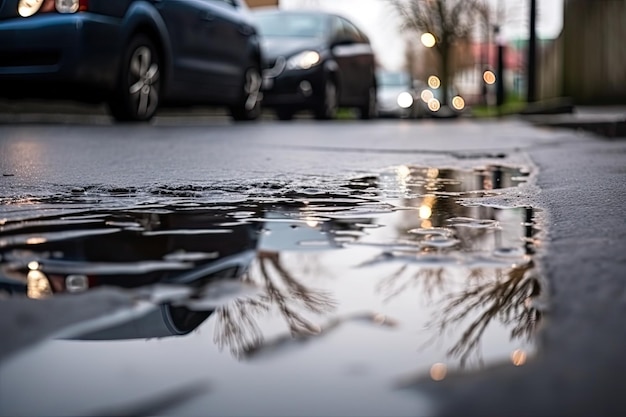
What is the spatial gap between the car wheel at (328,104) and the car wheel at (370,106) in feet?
6.04

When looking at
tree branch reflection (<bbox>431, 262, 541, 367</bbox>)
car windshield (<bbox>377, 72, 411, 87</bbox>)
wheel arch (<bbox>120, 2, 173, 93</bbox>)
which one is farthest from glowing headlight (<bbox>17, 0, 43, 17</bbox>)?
car windshield (<bbox>377, 72, 411, 87</bbox>)

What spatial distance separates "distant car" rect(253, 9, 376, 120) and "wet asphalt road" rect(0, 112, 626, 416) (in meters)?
4.90

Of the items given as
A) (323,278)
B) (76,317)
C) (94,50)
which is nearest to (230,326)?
(76,317)

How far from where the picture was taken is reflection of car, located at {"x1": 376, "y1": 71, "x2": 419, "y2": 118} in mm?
23016

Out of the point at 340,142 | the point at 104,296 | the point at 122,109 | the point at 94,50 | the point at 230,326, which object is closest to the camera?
the point at 230,326

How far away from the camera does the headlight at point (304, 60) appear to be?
479 inches

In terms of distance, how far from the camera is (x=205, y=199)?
2611mm

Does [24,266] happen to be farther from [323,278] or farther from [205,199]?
[205,199]

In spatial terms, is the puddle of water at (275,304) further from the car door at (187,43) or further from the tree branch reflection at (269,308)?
the car door at (187,43)

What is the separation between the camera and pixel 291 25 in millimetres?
12992

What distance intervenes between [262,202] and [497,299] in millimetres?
1337

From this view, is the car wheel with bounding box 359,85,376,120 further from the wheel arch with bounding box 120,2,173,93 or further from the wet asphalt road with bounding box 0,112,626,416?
the wet asphalt road with bounding box 0,112,626,416

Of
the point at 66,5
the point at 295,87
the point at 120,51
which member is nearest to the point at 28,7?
the point at 66,5

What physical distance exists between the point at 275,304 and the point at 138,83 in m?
6.66
